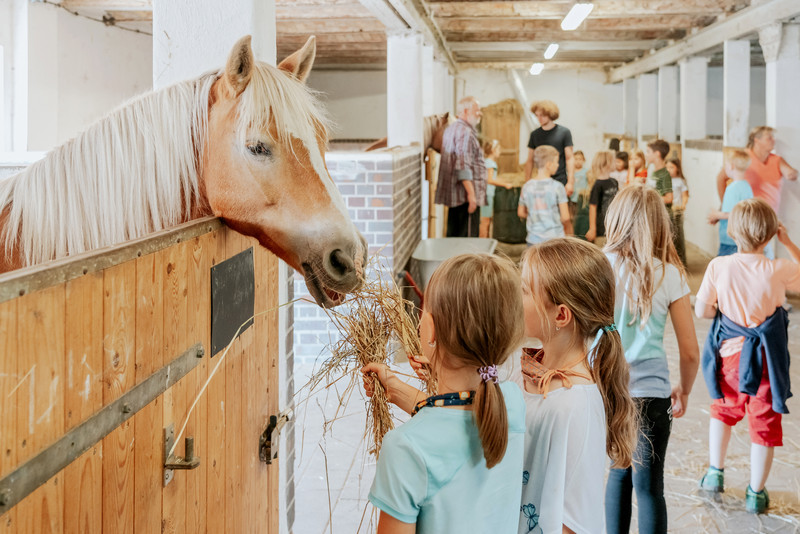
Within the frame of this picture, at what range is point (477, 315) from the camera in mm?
1404

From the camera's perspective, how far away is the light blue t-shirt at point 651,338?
2611 millimetres

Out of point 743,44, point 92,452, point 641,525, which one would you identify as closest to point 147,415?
point 92,452

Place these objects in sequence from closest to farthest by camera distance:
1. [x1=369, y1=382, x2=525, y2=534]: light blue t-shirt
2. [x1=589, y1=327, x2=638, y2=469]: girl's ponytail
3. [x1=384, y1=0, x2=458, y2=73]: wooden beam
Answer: [x1=369, y1=382, x2=525, y2=534]: light blue t-shirt, [x1=589, y1=327, x2=638, y2=469]: girl's ponytail, [x1=384, y1=0, x2=458, y2=73]: wooden beam

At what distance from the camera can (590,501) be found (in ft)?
5.56

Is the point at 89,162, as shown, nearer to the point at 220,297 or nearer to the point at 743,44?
the point at 220,297

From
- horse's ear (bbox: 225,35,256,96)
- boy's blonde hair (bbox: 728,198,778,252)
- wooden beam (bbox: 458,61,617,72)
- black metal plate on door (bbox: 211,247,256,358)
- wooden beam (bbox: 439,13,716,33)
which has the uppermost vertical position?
wooden beam (bbox: 458,61,617,72)

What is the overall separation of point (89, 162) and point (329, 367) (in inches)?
29.9

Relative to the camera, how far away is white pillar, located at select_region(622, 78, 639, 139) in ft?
57.0

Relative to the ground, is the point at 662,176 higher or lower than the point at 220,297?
higher

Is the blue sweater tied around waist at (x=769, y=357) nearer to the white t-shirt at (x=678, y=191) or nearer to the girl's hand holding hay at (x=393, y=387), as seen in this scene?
the girl's hand holding hay at (x=393, y=387)

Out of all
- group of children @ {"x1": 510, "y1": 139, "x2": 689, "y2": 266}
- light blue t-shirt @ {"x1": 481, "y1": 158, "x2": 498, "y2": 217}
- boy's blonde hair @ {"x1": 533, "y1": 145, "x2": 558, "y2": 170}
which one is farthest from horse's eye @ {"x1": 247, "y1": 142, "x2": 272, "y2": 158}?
light blue t-shirt @ {"x1": 481, "y1": 158, "x2": 498, "y2": 217}

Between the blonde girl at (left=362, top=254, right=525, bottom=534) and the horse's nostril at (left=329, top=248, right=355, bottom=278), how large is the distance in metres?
0.35

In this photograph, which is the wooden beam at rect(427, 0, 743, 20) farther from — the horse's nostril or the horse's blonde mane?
the horse's nostril

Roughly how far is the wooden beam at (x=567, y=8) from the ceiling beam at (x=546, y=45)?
3.65 m
